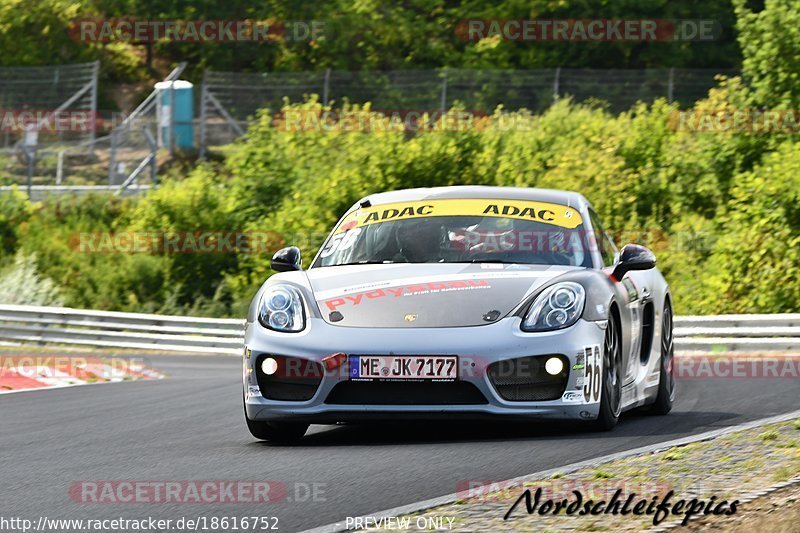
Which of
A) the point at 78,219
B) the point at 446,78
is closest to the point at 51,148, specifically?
the point at 78,219

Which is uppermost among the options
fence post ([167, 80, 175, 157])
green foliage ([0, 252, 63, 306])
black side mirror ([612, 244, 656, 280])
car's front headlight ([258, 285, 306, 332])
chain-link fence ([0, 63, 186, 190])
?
black side mirror ([612, 244, 656, 280])

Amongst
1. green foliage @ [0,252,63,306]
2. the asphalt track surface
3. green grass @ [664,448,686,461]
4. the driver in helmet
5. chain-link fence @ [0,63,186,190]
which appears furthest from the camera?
chain-link fence @ [0,63,186,190]

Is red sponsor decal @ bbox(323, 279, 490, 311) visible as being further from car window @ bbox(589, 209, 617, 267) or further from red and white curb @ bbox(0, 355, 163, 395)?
red and white curb @ bbox(0, 355, 163, 395)

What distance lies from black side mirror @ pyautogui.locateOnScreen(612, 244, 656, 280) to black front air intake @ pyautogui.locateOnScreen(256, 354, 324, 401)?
6.26 feet

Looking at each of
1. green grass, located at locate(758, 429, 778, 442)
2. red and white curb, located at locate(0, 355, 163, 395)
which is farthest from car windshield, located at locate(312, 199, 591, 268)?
red and white curb, located at locate(0, 355, 163, 395)

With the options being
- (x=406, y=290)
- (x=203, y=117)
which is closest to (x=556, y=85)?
(x=203, y=117)

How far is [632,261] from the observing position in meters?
8.18

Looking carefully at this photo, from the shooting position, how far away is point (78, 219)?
3378cm

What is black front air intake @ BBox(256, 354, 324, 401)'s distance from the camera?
7391 millimetres

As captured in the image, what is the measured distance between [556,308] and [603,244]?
1.63m

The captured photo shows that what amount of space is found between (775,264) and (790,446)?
17683 millimetres

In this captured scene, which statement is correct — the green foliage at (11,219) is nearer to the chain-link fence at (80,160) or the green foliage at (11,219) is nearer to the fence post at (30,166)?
the fence post at (30,166)

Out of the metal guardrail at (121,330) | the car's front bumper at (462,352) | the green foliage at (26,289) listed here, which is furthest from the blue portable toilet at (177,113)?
the car's front bumper at (462,352)

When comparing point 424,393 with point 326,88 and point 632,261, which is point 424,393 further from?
point 326,88
